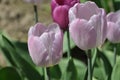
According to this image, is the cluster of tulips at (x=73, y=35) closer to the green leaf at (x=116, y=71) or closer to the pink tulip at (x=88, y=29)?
the pink tulip at (x=88, y=29)

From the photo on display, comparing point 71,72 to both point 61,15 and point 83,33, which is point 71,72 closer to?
point 61,15

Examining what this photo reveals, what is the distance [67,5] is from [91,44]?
246 mm

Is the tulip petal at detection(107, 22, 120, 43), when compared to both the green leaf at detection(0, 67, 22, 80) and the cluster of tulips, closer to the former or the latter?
the cluster of tulips

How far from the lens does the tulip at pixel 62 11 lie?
157 cm

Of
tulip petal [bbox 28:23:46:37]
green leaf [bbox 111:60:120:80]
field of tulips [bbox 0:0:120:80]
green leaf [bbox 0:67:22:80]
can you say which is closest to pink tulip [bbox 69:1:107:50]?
field of tulips [bbox 0:0:120:80]

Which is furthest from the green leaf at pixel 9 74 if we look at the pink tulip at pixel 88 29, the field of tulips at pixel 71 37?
the pink tulip at pixel 88 29

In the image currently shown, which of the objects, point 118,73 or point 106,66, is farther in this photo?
point 106,66

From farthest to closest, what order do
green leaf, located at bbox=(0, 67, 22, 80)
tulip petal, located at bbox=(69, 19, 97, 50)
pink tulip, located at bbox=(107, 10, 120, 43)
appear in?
green leaf, located at bbox=(0, 67, 22, 80), pink tulip, located at bbox=(107, 10, 120, 43), tulip petal, located at bbox=(69, 19, 97, 50)

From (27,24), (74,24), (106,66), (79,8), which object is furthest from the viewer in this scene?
(27,24)

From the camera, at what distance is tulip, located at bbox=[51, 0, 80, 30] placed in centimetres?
157

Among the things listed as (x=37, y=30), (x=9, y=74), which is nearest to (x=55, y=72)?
(x=9, y=74)

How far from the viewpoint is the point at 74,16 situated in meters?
1.40

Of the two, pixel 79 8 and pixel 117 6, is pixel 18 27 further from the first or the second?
pixel 79 8

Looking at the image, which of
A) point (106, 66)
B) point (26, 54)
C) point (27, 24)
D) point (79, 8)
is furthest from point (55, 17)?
point (27, 24)
